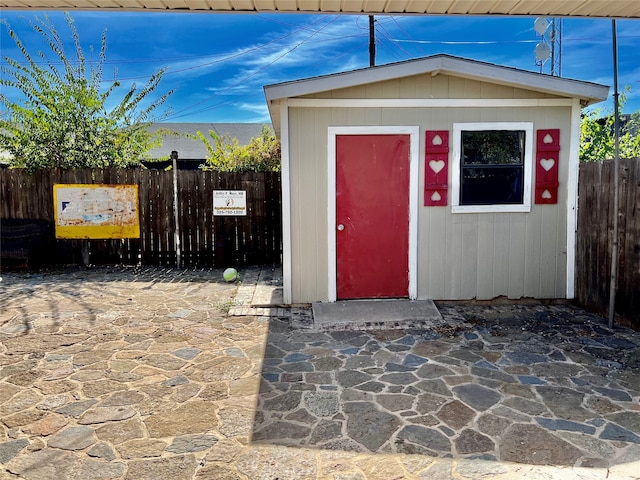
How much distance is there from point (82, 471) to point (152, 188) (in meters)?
6.75

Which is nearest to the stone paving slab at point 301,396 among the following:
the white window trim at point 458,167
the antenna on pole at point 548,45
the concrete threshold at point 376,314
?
the concrete threshold at point 376,314

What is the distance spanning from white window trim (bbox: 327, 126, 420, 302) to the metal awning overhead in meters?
2.70

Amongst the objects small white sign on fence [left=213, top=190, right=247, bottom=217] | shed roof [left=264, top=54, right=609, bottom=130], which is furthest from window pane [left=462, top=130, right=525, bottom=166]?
small white sign on fence [left=213, top=190, right=247, bottom=217]

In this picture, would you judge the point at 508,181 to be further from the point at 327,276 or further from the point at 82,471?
the point at 82,471

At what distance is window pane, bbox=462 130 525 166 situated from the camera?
5859 millimetres

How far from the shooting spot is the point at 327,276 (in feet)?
19.4

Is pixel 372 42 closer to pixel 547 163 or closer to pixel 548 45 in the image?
pixel 548 45

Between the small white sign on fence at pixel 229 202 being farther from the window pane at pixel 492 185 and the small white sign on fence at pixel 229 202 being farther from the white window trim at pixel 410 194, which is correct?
the window pane at pixel 492 185

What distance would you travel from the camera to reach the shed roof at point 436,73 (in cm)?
546

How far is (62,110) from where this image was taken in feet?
29.0

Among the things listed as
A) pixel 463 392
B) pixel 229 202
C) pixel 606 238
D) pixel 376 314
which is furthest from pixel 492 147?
pixel 229 202

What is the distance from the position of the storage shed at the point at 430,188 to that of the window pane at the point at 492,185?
13 millimetres

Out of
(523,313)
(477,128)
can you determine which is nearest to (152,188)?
(477,128)

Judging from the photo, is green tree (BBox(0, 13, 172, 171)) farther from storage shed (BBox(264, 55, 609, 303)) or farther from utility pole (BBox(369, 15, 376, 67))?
utility pole (BBox(369, 15, 376, 67))
